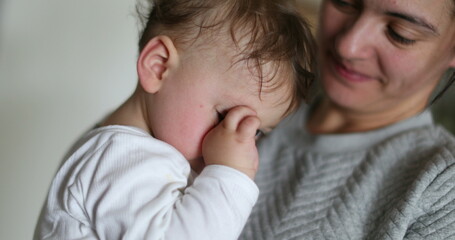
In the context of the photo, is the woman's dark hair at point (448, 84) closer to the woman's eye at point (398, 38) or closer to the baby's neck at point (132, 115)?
the woman's eye at point (398, 38)

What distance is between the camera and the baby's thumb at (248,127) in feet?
3.23

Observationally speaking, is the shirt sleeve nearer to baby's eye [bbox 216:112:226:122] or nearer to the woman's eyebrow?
the woman's eyebrow

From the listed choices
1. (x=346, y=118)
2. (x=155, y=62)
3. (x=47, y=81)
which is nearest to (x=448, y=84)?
(x=346, y=118)

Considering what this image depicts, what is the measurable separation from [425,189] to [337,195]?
22 cm

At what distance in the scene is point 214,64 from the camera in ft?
3.28

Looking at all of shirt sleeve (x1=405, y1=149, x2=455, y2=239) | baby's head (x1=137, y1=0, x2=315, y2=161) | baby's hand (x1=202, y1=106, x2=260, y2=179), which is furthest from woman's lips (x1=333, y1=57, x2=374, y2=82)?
baby's hand (x1=202, y1=106, x2=260, y2=179)

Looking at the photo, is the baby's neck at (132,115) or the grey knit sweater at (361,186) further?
the grey knit sweater at (361,186)

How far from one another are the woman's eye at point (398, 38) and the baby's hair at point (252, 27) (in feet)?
1.01

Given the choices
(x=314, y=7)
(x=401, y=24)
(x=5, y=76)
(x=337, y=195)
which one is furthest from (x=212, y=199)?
(x=5, y=76)

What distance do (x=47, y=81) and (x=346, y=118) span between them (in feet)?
4.53

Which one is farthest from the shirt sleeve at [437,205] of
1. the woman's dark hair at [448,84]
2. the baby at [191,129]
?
the baby at [191,129]

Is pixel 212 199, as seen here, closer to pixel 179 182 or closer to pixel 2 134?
pixel 179 182

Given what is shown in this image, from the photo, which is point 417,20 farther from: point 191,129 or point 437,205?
point 191,129

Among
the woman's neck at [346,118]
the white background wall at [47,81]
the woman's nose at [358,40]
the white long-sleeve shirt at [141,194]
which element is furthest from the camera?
the white background wall at [47,81]
